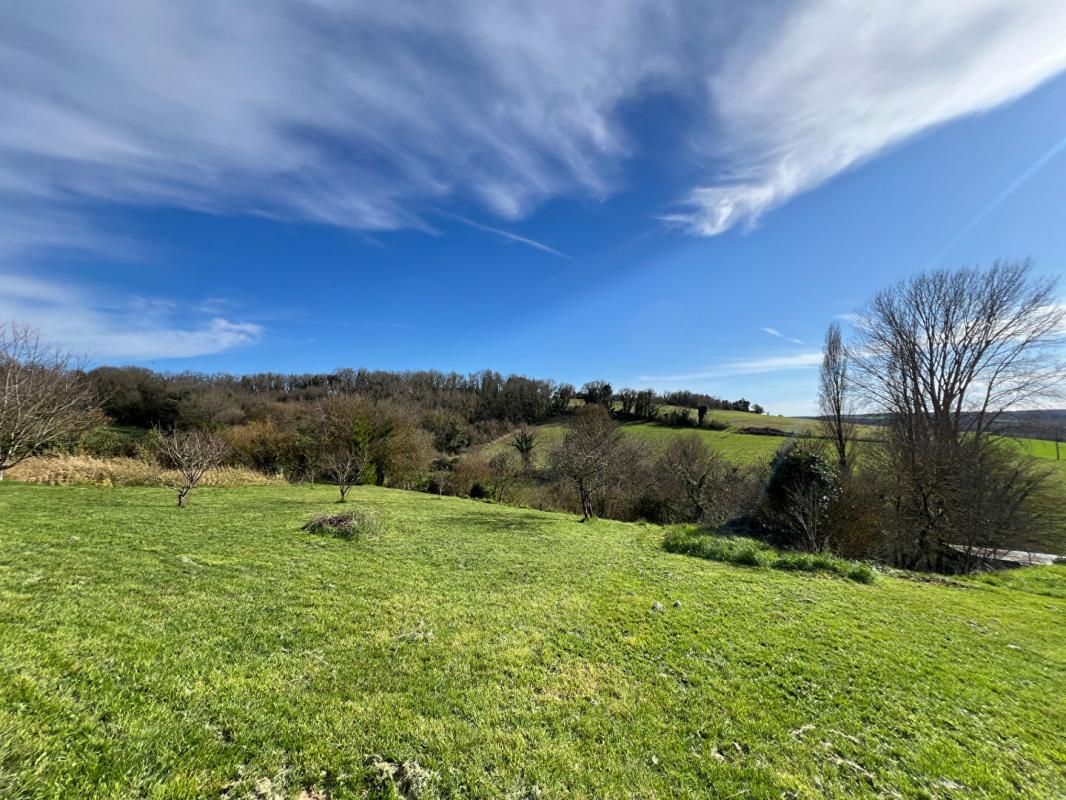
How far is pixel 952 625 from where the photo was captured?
249 inches

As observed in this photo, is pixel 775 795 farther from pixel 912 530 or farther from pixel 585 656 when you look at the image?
pixel 912 530

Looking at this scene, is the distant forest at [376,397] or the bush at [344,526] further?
the distant forest at [376,397]

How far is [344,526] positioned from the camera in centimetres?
920

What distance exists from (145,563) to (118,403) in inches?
1731

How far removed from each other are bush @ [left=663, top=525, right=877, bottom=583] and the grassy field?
173cm

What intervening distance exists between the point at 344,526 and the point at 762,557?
397 inches

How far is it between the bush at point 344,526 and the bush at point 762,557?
26.1 feet

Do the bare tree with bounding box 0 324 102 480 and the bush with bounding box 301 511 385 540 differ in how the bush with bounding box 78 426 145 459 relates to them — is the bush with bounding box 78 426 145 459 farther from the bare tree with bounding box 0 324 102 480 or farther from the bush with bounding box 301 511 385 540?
the bush with bounding box 301 511 385 540

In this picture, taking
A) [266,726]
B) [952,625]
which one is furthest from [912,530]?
[266,726]

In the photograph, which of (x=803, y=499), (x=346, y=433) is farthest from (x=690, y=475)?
(x=346, y=433)

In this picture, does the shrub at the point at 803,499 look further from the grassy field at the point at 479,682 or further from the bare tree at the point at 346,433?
the bare tree at the point at 346,433

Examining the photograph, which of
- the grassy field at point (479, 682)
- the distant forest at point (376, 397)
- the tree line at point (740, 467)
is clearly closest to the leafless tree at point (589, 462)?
the tree line at point (740, 467)

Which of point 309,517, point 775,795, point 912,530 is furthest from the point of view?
point 912,530

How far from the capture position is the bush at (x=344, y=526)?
905cm
